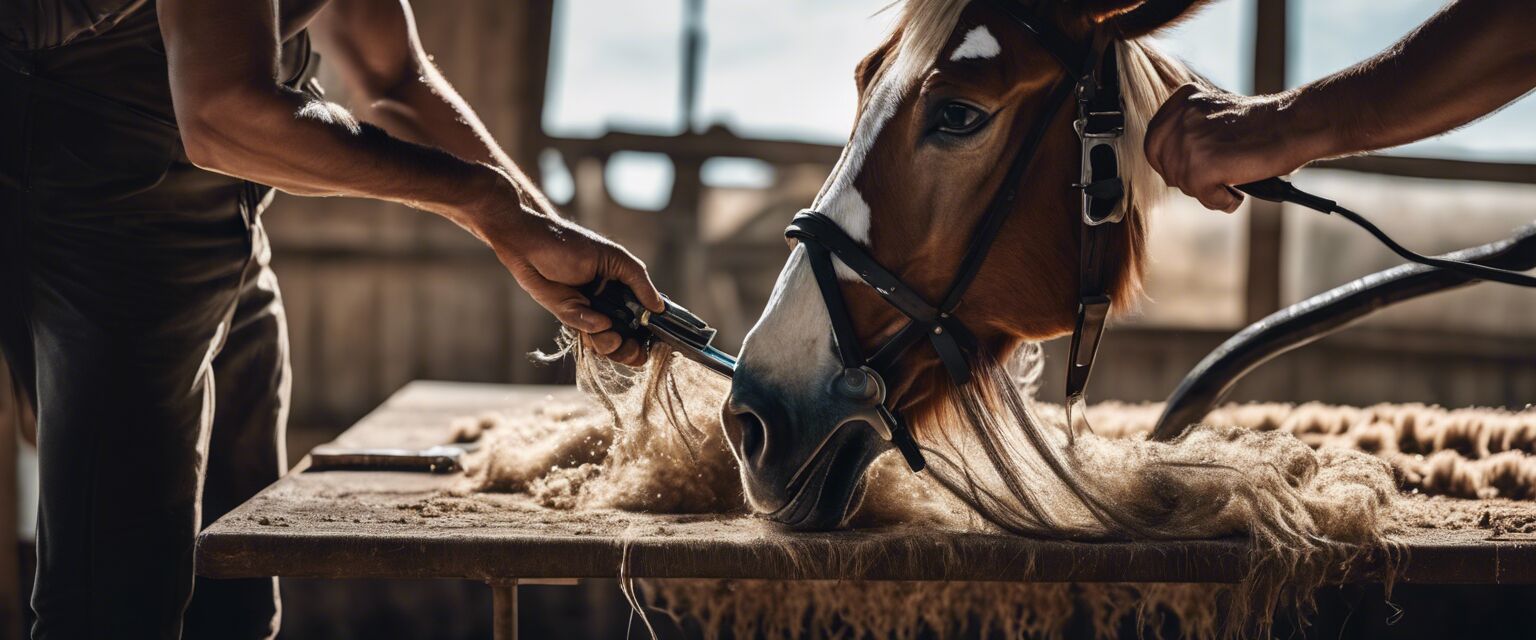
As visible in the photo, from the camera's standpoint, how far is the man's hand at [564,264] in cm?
153

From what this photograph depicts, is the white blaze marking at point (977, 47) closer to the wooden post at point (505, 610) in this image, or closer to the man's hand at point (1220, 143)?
the man's hand at point (1220, 143)

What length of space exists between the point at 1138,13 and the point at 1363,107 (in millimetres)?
328

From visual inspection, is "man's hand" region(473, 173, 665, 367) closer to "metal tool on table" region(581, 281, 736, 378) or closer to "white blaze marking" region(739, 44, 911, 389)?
"metal tool on table" region(581, 281, 736, 378)

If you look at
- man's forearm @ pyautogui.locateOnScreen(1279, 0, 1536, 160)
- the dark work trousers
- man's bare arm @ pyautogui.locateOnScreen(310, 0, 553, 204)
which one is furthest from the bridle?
the dark work trousers

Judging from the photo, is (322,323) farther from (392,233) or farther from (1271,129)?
(1271,129)

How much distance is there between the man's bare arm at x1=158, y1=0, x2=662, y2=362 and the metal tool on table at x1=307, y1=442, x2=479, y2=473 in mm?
493

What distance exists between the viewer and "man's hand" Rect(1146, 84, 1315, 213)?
1.35m

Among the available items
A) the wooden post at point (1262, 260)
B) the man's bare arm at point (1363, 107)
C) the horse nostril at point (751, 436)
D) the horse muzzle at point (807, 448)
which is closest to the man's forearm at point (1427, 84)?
the man's bare arm at point (1363, 107)

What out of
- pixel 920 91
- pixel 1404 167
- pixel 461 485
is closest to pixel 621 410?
pixel 461 485

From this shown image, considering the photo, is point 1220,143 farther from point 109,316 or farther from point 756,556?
point 109,316

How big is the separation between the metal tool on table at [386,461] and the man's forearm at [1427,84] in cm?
136

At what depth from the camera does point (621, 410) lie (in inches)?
66.2

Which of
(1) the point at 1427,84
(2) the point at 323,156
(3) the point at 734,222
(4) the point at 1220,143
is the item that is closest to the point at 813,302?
(4) the point at 1220,143

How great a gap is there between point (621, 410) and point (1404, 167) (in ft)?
16.0
